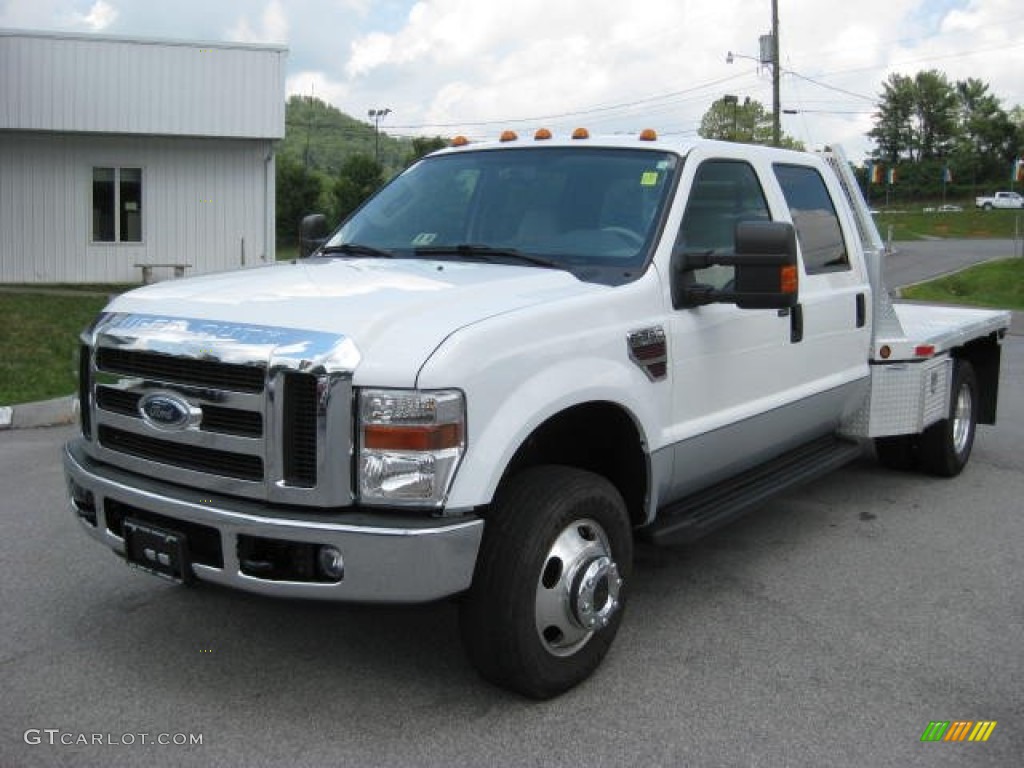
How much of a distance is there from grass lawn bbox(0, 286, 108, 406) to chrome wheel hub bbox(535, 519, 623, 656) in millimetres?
4665

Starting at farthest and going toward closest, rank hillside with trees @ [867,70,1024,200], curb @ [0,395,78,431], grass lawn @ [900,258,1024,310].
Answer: hillside with trees @ [867,70,1024,200] < grass lawn @ [900,258,1024,310] < curb @ [0,395,78,431]

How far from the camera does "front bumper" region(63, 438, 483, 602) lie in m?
3.14

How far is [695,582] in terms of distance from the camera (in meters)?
4.91

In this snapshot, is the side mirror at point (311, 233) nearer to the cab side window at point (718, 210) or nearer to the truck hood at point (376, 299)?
the truck hood at point (376, 299)

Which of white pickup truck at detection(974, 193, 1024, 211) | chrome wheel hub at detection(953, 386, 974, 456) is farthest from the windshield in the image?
white pickup truck at detection(974, 193, 1024, 211)

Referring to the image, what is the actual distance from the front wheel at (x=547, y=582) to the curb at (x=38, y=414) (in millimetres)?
6141

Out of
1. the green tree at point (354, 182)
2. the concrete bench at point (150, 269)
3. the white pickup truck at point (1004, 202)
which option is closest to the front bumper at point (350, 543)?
the concrete bench at point (150, 269)

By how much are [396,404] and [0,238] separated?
20.8 meters

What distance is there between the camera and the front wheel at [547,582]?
3.38 meters

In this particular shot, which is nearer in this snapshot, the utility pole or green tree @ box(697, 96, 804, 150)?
the utility pole

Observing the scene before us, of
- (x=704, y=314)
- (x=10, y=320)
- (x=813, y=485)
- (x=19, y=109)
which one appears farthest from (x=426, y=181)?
(x=19, y=109)

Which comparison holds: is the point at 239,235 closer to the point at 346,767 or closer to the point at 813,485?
the point at 813,485

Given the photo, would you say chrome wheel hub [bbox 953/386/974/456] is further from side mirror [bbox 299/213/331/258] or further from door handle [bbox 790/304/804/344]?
side mirror [bbox 299/213/331/258]

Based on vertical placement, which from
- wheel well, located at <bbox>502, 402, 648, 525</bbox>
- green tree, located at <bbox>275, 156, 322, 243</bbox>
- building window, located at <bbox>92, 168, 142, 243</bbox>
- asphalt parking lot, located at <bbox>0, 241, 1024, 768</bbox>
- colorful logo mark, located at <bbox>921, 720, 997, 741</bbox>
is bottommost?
colorful logo mark, located at <bbox>921, 720, 997, 741</bbox>
